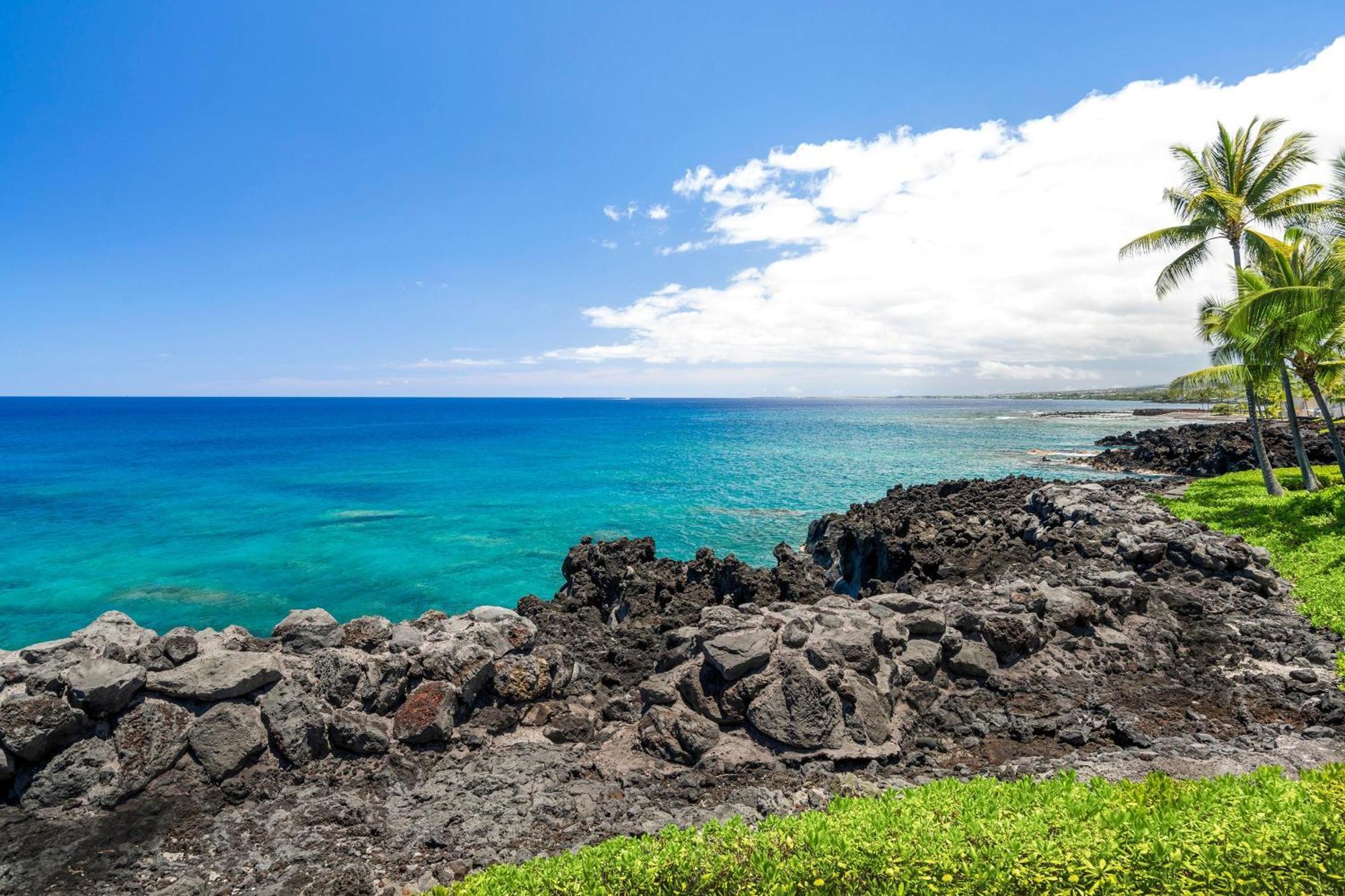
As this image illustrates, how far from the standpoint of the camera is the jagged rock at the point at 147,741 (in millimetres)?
8656

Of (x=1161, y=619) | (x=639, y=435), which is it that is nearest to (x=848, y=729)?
(x=1161, y=619)

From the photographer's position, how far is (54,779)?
852 cm

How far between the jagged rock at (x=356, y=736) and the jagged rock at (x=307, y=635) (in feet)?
6.39

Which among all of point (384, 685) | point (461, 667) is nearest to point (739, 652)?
point (461, 667)

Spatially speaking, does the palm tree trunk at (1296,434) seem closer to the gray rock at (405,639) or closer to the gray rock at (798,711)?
the gray rock at (798,711)

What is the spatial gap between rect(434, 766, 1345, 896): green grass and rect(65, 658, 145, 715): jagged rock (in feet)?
20.3

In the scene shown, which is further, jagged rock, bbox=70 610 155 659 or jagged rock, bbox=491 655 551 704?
jagged rock, bbox=491 655 551 704

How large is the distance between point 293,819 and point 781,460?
6089cm

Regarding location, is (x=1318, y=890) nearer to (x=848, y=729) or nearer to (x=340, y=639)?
(x=848, y=729)

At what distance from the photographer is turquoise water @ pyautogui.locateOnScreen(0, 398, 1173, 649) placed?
24.3m

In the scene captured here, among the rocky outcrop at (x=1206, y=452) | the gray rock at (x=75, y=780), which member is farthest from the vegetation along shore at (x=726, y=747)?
the rocky outcrop at (x=1206, y=452)

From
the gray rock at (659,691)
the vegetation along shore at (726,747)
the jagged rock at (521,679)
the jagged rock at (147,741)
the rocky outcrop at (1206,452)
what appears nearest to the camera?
the vegetation along shore at (726,747)

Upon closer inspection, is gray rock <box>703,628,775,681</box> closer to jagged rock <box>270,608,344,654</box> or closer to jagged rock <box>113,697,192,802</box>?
jagged rock <box>270,608,344,654</box>

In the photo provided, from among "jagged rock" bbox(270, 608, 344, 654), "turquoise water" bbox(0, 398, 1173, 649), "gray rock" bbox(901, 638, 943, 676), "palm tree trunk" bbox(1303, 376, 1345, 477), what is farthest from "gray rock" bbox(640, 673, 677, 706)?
"palm tree trunk" bbox(1303, 376, 1345, 477)
